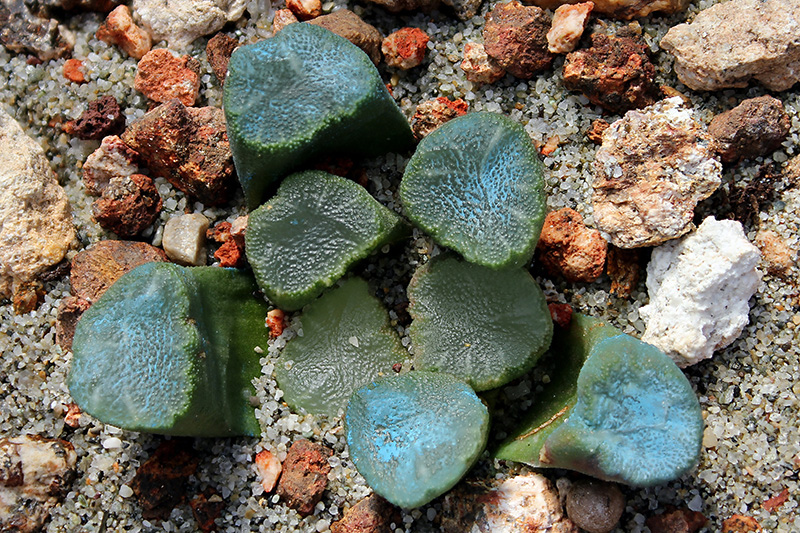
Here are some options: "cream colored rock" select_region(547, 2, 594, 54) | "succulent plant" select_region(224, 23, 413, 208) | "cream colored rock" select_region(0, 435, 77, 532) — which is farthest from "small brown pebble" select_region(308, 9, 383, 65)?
"cream colored rock" select_region(0, 435, 77, 532)

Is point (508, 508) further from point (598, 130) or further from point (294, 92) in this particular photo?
point (294, 92)

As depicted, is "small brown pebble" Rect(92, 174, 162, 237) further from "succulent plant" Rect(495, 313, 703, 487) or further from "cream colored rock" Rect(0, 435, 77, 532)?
"succulent plant" Rect(495, 313, 703, 487)

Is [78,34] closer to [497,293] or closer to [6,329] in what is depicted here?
[6,329]

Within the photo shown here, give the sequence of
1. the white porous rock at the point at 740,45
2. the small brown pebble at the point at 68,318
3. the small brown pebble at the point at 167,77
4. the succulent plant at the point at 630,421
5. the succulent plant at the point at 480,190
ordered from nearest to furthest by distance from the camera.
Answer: the succulent plant at the point at 630,421, the succulent plant at the point at 480,190, the white porous rock at the point at 740,45, the small brown pebble at the point at 68,318, the small brown pebble at the point at 167,77

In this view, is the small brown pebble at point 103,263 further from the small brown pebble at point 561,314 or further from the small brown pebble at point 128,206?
the small brown pebble at point 561,314

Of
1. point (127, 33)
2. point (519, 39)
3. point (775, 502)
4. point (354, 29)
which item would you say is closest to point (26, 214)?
point (127, 33)

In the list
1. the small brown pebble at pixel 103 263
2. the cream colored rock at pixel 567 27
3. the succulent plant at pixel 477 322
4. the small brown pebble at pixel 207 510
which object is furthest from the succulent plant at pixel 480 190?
the small brown pebble at pixel 207 510
